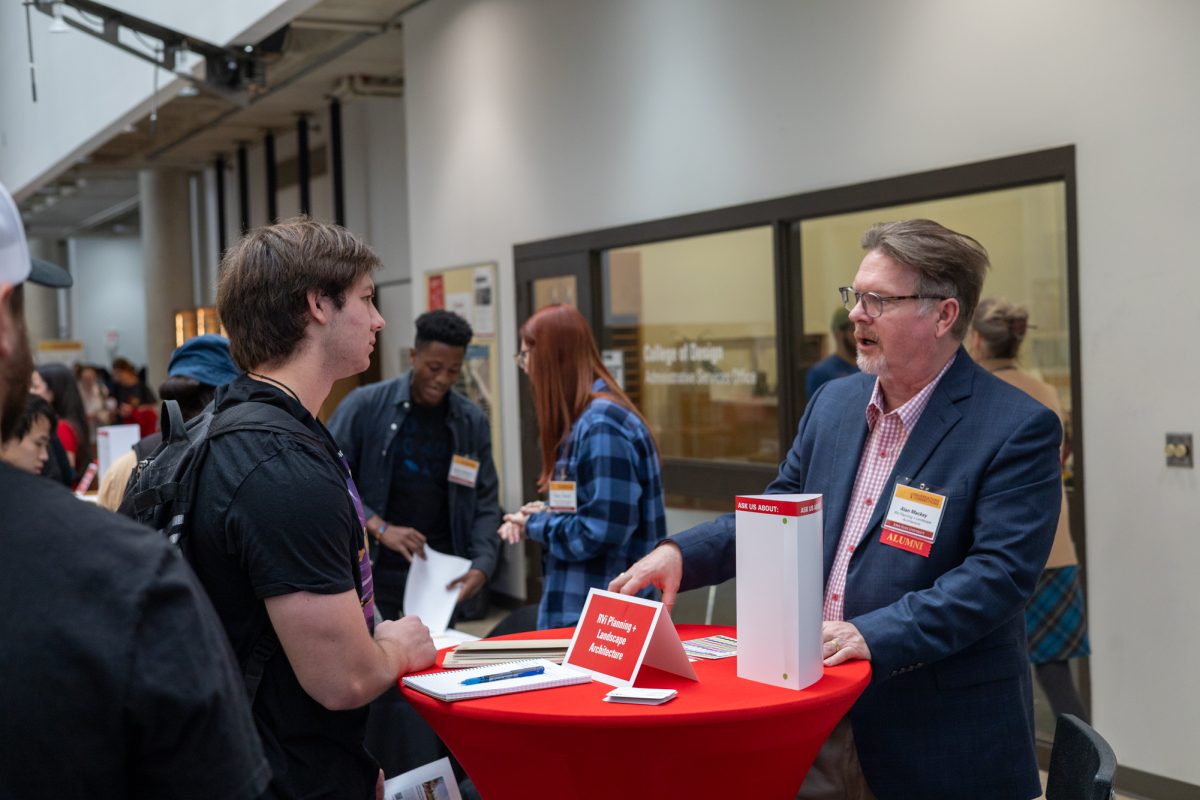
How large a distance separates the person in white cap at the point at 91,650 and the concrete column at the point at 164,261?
1555 cm

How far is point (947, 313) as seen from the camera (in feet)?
7.40

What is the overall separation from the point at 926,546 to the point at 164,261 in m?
15.2

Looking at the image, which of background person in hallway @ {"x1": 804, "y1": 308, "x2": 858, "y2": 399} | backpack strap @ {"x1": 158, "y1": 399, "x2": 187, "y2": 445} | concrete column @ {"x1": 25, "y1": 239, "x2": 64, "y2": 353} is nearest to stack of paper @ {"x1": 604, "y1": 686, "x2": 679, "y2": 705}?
backpack strap @ {"x1": 158, "y1": 399, "x2": 187, "y2": 445}

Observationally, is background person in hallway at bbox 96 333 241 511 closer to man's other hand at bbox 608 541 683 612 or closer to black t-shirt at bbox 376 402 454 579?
black t-shirt at bbox 376 402 454 579

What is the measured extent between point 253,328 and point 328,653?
53 cm

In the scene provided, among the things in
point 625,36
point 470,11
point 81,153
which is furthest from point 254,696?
point 81,153

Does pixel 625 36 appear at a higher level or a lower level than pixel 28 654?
higher

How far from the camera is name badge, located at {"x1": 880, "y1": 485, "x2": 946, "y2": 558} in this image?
82.4 inches

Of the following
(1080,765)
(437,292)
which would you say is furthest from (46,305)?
(1080,765)

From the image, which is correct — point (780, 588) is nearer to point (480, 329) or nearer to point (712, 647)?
point (712, 647)

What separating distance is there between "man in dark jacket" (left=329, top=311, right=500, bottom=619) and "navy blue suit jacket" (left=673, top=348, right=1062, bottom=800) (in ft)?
7.20

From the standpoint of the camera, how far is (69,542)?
91cm

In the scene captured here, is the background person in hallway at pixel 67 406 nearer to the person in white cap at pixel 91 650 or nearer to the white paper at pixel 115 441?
the white paper at pixel 115 441

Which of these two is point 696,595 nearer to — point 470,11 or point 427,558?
point 427,558
